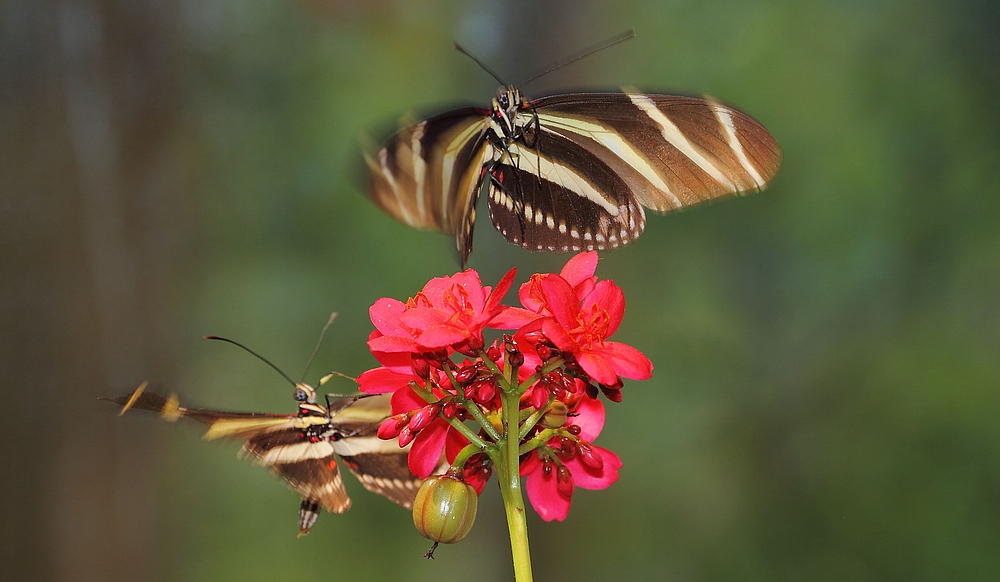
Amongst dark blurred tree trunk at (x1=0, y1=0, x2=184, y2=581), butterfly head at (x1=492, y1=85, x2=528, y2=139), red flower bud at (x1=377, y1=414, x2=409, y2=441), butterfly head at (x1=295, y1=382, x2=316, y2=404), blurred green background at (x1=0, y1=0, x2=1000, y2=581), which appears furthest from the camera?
blurred green background at (x1=0, y1=0, x2=1000, y2=581)

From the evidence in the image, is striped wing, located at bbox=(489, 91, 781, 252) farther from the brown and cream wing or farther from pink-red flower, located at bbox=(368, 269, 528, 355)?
pink-red flower, located at bbox=(368, 269, 528, 355)

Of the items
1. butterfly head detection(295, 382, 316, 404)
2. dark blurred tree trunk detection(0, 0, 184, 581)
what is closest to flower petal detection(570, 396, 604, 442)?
butterfly head detection(295, 382, 316, 404)

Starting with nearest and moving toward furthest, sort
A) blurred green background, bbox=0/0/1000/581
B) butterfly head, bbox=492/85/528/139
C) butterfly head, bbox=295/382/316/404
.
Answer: butterfly head, bbox=492/85/528/139 < butterfly head, bbox=295/382/316/404 < blurred green background, bbox=0/0/1000/581

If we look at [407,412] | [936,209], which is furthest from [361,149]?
[936,209]

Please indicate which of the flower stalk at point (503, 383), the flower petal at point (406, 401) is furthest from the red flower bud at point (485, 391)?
the flower petal at point (406, 401)

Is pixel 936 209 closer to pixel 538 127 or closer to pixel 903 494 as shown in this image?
pixel 903 494

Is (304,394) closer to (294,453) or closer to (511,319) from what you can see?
(294,453)

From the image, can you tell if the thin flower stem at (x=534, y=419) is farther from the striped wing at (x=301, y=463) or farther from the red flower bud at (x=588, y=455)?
the striped wing at (x=301, y=463)
